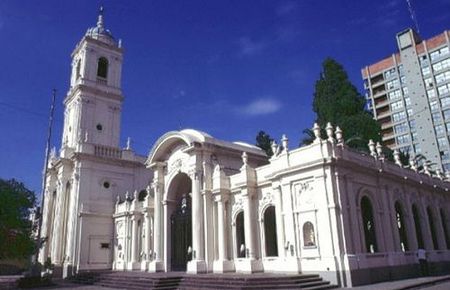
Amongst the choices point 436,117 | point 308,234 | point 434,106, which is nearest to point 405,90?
point 434,106

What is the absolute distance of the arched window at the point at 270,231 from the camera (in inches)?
897

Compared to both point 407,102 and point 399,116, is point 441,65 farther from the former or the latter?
point 399,116

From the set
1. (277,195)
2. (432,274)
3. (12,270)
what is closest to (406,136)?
(432,274)

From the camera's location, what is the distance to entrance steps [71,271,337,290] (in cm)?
1645

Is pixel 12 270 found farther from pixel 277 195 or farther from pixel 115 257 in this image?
pixel 277 195

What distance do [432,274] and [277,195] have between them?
1006 cm

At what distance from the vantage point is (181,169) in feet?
88.0

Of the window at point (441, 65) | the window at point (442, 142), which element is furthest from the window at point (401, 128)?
the window at point (441, 65)

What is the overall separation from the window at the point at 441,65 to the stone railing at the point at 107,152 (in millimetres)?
52942

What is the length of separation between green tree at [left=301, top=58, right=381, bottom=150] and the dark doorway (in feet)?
49.1

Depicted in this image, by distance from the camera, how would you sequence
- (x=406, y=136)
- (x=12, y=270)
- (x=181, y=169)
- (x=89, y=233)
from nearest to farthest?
(x=181, y=169) → (x=89, y=233) → (x=12, y=270) → (x=406, y=136)

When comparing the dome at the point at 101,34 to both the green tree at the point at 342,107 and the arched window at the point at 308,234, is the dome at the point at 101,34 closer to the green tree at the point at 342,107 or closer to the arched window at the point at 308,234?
the green tree at the point at 342,107

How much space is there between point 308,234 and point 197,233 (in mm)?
7433

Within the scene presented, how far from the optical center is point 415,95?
65750 mm
